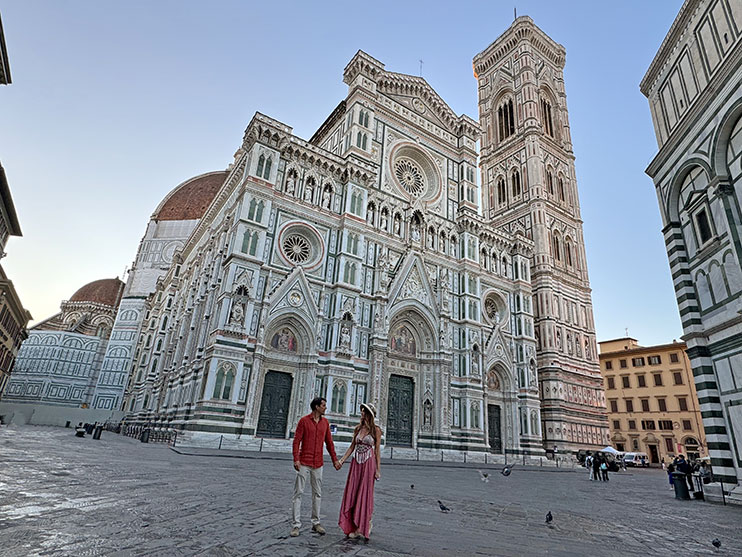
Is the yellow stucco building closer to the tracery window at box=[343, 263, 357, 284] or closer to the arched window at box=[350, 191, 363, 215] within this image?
the tracery window at box=[343, 263, 357, 284]

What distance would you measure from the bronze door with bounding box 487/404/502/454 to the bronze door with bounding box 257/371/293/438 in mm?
14168

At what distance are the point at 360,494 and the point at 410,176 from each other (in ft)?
94.6

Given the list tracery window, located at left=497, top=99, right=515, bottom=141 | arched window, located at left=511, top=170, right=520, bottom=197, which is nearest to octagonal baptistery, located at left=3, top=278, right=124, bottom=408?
arched window, located at left=511, top=170, right=520, bottom=197

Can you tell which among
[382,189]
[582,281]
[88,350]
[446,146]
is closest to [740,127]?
[382,189]

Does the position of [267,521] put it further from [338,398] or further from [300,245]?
[300,245]

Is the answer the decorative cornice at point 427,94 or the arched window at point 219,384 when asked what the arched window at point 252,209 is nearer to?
the arched window at point 219,384

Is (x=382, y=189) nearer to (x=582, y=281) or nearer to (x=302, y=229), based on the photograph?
(x=302, y=229)

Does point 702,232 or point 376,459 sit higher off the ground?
point 702,232

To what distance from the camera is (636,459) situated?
4075 cm

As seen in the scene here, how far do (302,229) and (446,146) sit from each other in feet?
51.5

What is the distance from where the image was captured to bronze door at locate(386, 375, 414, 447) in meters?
24.2

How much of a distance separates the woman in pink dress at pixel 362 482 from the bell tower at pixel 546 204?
3118cm

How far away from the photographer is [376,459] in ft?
15.5

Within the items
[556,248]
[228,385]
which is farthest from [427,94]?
[228,385]
